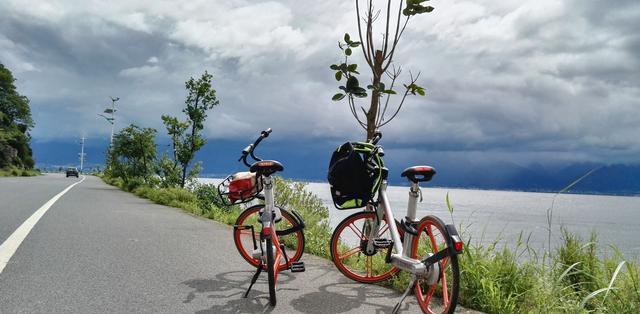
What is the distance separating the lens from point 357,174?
5008 mm

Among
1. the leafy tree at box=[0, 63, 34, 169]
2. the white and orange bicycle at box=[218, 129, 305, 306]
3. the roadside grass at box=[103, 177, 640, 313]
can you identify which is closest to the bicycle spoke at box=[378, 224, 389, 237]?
the roadside grass at box=[103, 177, 640, 313]

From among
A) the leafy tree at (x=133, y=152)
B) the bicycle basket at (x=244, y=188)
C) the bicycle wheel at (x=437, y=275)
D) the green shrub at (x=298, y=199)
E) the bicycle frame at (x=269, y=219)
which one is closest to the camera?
the bicycle wheel at (x=437, y=275)

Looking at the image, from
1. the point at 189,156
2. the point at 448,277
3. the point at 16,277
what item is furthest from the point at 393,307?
the point at 189,156

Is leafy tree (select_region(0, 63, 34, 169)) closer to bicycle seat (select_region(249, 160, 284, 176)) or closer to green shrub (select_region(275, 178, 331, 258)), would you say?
green shrub (select_region(275, 178, 331, 258))

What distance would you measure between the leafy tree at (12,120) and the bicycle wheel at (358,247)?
72794 millimetres

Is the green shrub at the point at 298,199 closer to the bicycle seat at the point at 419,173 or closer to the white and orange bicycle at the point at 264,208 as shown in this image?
the white and orange bicycle at the point at 264,208

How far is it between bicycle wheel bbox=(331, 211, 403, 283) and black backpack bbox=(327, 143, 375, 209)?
32 centimetres

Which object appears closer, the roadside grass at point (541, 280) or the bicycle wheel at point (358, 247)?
the roadside grass at point (541, 280)

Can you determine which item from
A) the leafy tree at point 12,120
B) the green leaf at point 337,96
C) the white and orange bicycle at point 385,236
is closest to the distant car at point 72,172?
the leafy tree at point 12,120

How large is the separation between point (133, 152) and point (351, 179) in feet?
100

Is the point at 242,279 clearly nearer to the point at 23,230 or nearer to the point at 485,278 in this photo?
the point at 485,278

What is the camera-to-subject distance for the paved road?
4566mm

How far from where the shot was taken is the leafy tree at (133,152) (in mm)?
32594

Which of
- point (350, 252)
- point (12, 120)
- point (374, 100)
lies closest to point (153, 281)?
point (350, 252)
